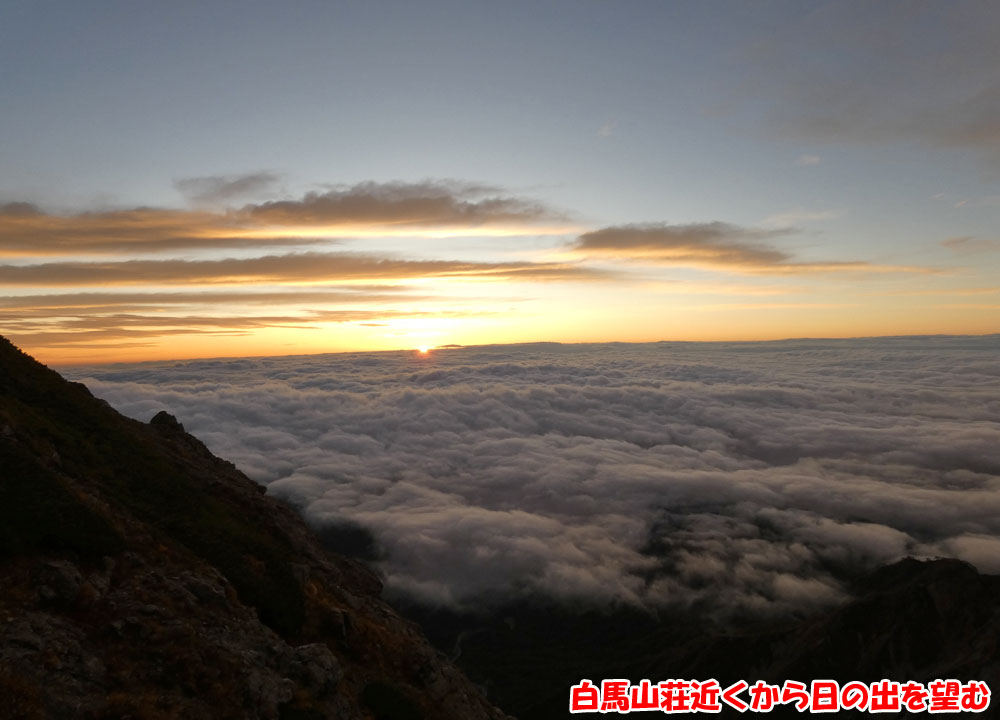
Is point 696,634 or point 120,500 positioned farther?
point 696,634

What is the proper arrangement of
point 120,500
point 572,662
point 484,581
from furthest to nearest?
point 484,581, point 572,662, point 120,500

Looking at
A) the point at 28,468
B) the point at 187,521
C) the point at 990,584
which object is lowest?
the point at 990,584

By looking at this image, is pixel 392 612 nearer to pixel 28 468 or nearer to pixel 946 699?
pixel 28 468

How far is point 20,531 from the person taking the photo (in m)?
18.3

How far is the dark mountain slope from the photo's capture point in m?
15.8

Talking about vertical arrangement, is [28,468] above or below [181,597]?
above

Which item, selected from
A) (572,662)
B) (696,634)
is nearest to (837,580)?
(696,634)

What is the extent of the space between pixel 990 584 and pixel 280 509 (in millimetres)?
209386

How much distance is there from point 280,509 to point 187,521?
40.4 feet

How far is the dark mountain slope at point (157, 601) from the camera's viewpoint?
15.8m

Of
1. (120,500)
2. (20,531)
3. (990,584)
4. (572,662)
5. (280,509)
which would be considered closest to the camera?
(20,531)

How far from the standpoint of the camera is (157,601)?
64.0 feet

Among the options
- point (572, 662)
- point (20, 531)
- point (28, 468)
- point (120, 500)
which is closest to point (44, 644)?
point (20, 531)

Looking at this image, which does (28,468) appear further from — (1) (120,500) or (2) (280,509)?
(2) (280,509)
